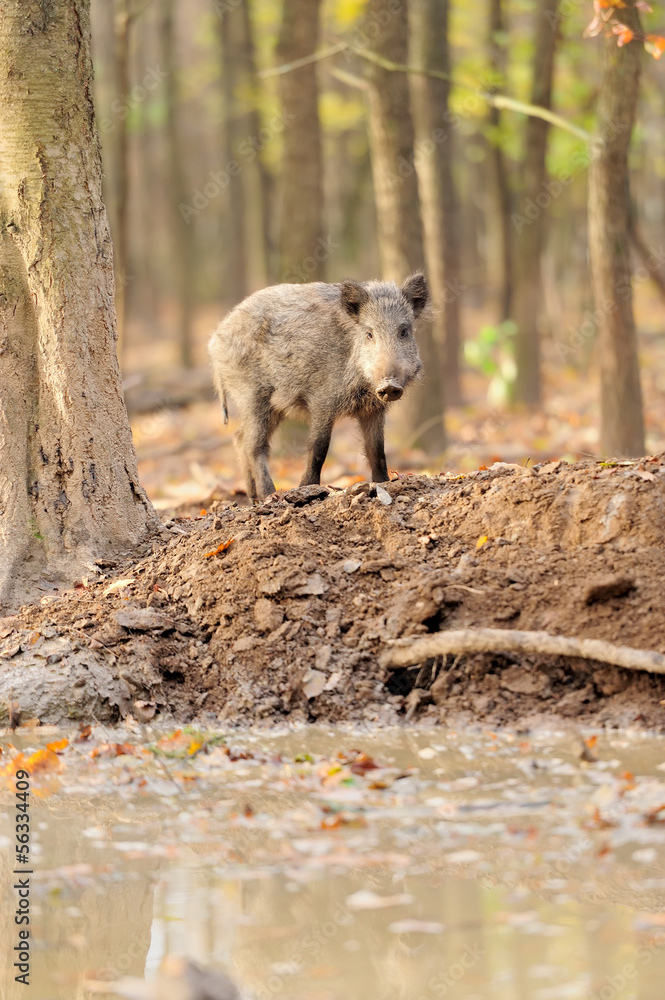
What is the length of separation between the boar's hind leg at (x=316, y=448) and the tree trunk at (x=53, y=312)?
55.4 inches

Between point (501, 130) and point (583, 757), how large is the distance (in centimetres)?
1520

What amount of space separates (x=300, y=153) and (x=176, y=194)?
1009 cm

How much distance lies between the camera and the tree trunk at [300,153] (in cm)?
1338

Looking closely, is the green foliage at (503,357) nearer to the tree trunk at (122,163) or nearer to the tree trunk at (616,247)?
the tree trunk at (122,163)

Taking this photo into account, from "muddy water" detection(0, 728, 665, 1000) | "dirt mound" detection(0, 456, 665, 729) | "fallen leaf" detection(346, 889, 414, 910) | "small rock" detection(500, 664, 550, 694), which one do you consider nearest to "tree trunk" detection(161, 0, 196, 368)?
"dirt mound" detection(0, 456, 665, 729)

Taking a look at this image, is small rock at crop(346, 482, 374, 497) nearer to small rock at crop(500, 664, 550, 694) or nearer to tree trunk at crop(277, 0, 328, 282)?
small rock at crop(500, 664, 550, 694)

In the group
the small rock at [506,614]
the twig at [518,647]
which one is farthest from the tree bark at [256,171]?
the twig at [518,647]

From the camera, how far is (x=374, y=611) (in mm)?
6098

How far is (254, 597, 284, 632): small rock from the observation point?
19.9 feet

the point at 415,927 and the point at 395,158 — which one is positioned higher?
the point at 395,158

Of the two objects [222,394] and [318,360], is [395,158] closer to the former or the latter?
[222,394]

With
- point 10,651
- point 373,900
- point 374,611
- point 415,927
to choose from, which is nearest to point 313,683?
point 374,611

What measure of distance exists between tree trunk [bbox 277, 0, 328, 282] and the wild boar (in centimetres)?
488

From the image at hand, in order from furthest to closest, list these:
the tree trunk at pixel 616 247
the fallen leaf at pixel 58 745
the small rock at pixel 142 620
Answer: the tree trunk at pixel 616 247, the small rock at pixel 142 620, the fallen leaf at pixel 58 745
